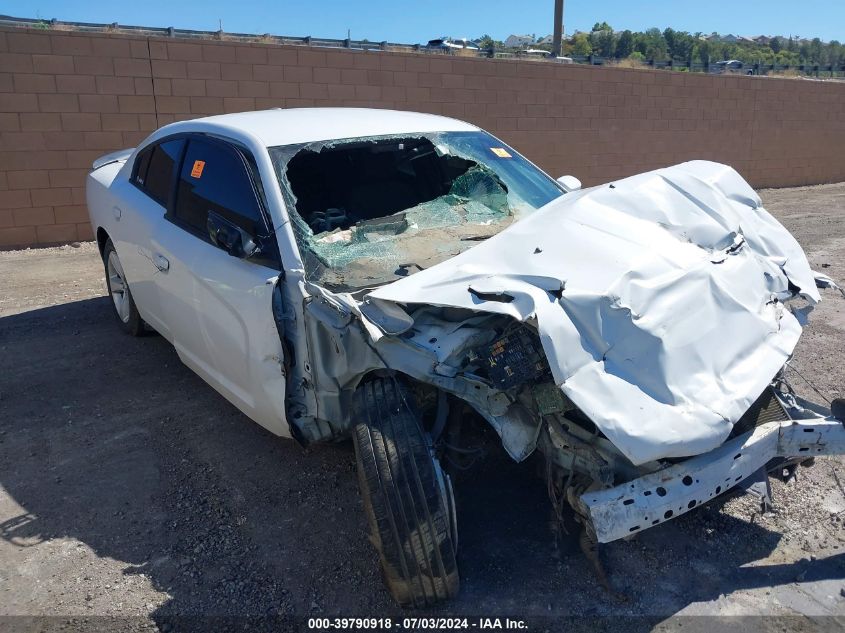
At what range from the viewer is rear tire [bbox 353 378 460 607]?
2.69 m

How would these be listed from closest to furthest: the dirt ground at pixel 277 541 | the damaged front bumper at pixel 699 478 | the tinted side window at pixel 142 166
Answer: the damaged front bumper at pixel 699 478, the dirt ground at pixel 277 541, the tinted side window at pixel 142 166

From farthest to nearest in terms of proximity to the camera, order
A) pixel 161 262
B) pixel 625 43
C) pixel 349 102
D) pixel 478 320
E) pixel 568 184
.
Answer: pixel 625 43, pixel 349 102, pixel 568 184, pixel 161 262, pixel 478 320

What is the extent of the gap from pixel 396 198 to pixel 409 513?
8.37 ft

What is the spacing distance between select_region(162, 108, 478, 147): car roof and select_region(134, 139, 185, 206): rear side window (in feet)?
0.44

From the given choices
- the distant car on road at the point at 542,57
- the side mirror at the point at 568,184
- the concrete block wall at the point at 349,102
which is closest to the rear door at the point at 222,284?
the side mirror at the point at 568,184

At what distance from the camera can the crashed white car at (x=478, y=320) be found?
2.65 metres

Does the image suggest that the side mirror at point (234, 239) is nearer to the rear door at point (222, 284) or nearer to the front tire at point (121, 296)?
the rear door at point (222, 284)

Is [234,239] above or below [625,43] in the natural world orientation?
below

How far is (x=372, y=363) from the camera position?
2977mm

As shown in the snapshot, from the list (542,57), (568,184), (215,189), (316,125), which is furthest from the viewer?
(542,57)

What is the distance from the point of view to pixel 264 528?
3348 mm

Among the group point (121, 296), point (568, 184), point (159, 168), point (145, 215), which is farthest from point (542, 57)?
point (145, 215)

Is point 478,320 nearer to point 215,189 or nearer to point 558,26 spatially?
point 215,189

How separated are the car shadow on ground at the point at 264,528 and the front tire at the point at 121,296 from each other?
0.95 meters
